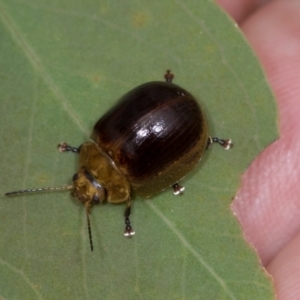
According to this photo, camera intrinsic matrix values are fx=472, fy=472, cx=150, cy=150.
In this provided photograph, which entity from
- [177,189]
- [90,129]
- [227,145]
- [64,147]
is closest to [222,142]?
[227,145]

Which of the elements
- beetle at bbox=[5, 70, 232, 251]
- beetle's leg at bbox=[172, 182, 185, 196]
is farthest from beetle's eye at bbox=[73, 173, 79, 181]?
beetle's leg at bbox=[172, 182, 185, 196]

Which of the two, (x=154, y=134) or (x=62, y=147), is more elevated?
(x=154, y=134)

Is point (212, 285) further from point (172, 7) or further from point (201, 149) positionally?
point (172, 7)

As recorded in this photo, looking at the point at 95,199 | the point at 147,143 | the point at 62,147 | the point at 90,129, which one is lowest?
the point at 95,199

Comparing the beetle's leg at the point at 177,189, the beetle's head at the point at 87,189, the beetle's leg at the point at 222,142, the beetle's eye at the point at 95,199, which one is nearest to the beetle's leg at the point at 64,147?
the beetle's head at the point at 87,189

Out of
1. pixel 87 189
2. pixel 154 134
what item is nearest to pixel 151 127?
pixel 154 134

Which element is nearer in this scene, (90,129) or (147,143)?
(147,143)

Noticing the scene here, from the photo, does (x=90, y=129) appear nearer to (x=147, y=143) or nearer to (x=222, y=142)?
(x=147, y=143)

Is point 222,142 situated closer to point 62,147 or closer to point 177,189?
point 177,189

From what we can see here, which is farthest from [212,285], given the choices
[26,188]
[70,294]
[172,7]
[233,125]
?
[172,7]
